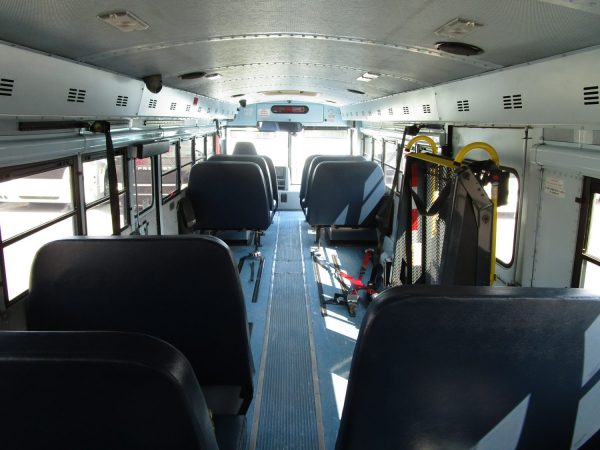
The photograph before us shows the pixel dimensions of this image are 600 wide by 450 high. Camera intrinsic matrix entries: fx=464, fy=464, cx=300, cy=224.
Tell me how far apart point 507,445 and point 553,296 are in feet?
2.11

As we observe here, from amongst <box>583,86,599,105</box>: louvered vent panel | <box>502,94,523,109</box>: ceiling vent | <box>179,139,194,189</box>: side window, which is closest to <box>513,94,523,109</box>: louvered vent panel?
<box>502,94,523,109</box>: ceiling vent

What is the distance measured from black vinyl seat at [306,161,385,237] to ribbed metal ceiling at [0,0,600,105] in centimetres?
226

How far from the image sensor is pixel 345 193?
6.71 metres

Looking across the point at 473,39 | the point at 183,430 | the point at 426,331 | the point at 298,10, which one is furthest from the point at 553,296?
the point at 298,10

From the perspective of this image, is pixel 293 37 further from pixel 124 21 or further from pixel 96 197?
pixel 96 197

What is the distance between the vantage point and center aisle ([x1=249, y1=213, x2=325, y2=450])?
3.31 meters

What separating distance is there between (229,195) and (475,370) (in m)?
5.18

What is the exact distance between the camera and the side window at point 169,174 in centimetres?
701

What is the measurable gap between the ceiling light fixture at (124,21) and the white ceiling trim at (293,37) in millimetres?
488

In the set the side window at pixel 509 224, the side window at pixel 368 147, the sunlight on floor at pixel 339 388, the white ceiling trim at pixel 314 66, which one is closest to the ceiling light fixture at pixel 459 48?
the side window at pixel 509 224

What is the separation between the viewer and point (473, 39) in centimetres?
264

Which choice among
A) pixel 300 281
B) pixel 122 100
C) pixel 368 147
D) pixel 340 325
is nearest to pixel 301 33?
pixel 122 100

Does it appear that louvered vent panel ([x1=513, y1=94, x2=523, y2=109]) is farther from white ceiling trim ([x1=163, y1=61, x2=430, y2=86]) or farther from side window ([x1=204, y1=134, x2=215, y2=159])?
side window ([x1=204, y1=134, x2=215, y2=159])

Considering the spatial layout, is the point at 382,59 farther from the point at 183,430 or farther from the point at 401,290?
the point at 183,430
